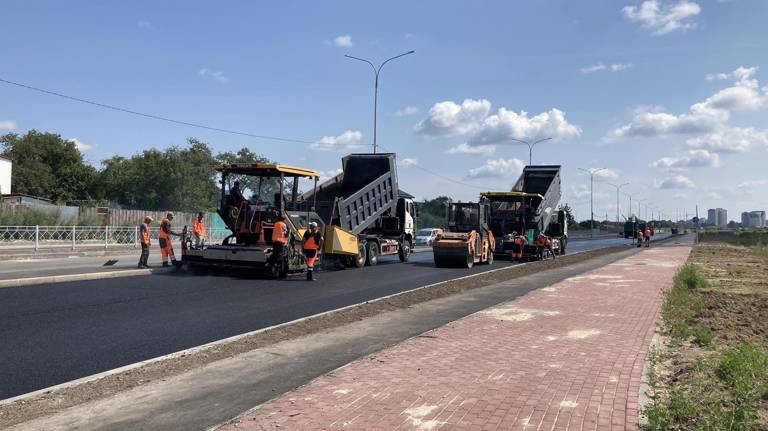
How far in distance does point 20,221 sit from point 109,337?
80.1 ft

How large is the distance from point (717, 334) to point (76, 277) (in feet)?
42.7

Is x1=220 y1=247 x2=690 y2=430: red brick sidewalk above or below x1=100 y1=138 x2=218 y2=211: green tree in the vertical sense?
below

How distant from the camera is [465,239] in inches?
802

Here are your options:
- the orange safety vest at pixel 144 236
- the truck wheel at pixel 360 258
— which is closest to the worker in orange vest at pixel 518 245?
the truck wheel at pixel 360 258

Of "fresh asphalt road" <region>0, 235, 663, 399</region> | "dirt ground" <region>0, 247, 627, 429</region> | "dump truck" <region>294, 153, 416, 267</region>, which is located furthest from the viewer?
"dump truck" <region>294, 153, 416, 267</region>

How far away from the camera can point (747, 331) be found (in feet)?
28.5

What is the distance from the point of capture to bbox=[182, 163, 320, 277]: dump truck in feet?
50.9

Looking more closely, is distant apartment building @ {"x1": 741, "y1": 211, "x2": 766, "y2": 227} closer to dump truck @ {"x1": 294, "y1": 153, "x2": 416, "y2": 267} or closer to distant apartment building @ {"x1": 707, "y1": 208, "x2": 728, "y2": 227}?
distant apartment building @ {"x1": 707, "y1": 208, "x2": 728, "y2": 227}

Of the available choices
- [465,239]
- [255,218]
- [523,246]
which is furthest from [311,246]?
[523,246]

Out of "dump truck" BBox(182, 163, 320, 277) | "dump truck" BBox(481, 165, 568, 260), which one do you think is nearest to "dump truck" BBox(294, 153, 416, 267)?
"dump truck" BBox(182, 163, 320, 277)

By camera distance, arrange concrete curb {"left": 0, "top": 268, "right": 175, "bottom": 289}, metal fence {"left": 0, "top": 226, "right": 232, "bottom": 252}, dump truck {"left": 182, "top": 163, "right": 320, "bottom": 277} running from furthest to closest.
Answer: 1. metal fence {"left": 0, "top": 226, "right": 232, "bottom": 252}
2. dump truck {"left": 182, "top": 163, "right": 320, "bottom": 277}
3. concrete curb {"left": 0, "top": 268, "right": 175, "bottom": 289}

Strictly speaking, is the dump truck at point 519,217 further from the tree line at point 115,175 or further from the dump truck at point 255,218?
the tree line at point 115,175

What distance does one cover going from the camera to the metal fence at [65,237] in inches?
1020

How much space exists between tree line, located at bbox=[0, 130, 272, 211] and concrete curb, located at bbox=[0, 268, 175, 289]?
35976mm
